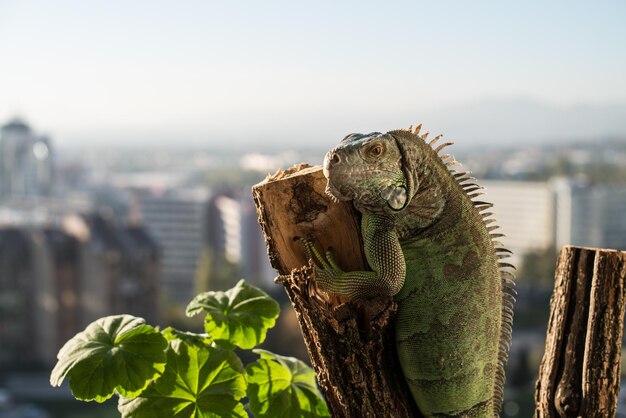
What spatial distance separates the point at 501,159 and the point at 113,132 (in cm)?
2732

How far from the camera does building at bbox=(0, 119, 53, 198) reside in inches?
993

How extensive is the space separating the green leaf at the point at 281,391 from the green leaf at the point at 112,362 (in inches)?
8.0

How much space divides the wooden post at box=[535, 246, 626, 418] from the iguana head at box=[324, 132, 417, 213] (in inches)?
13.0

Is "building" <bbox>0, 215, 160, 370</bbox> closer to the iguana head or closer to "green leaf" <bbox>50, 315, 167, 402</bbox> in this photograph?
"green leaf" <bbox>50, 315, 167, 402</bbox>

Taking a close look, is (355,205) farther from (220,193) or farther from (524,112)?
(524,112)

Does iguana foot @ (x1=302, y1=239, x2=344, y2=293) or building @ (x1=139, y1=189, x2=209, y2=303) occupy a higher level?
iguana foot @ (x1=302, y1=239, x2=344, y2=293)

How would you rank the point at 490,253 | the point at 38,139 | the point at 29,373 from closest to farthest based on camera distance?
the point at 490,253 → the point at 29,373 → the point at 38,139

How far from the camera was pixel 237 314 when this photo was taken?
130 centimetres

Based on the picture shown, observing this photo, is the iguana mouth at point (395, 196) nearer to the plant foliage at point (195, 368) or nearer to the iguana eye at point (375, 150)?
the iguana eye at point (375, 150)

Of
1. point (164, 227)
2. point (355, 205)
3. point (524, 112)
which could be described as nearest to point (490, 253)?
point (355, 205)

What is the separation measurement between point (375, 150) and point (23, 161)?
27.3m

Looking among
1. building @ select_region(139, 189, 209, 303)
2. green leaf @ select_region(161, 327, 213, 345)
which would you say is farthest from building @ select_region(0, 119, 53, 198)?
green leaf @ select_region(161, 327, 213, 345)

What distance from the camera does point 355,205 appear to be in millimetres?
1194

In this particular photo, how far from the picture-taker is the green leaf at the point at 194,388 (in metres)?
1.24
